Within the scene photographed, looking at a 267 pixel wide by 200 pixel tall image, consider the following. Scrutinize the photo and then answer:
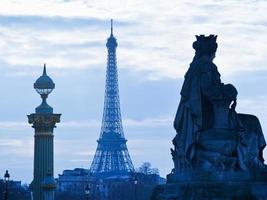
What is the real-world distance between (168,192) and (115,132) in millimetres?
152396

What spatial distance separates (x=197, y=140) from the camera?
119ft

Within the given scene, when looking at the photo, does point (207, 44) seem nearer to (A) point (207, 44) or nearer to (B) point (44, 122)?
(A) point (207, 44)

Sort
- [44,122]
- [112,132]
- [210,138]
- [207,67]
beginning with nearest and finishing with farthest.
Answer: [210,138], [207,67], [44,122], [112,132]

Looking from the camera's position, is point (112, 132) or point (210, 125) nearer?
point (210, 125)

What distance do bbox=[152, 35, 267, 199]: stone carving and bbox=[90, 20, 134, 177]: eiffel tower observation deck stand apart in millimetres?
145318

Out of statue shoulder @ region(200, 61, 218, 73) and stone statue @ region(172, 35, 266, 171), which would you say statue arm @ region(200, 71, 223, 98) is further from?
statue shoulder @ region(200, 61, 218, 73)

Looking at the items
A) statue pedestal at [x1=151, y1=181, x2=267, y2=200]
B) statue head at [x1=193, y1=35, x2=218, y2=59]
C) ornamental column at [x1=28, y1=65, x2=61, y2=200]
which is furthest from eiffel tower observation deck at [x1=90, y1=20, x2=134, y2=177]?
statue pedestal at [x1=151, y1=181, x2=267, y2=200]

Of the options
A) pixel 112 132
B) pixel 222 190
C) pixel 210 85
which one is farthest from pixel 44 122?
pixel 112 132

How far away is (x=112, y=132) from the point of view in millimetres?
189125

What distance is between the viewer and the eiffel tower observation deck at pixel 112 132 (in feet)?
608

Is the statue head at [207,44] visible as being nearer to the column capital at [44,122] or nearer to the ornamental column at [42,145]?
the ornamental column at [42,145]

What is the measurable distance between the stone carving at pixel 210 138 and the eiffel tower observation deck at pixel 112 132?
5721 inches

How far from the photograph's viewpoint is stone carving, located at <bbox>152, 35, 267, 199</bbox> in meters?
35.8

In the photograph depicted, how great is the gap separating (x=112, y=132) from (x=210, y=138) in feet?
502
